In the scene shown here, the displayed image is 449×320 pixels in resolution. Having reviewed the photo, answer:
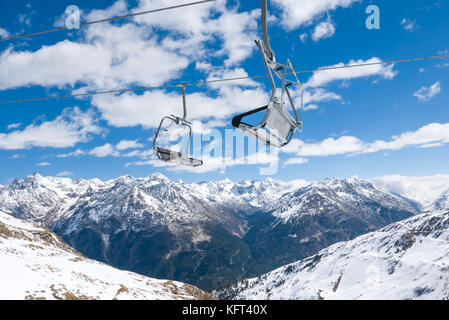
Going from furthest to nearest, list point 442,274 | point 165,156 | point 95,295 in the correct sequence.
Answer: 1. point 442,274
2. point 95,295
3. point 165,156

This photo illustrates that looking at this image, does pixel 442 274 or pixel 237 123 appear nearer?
pixel 237 123
